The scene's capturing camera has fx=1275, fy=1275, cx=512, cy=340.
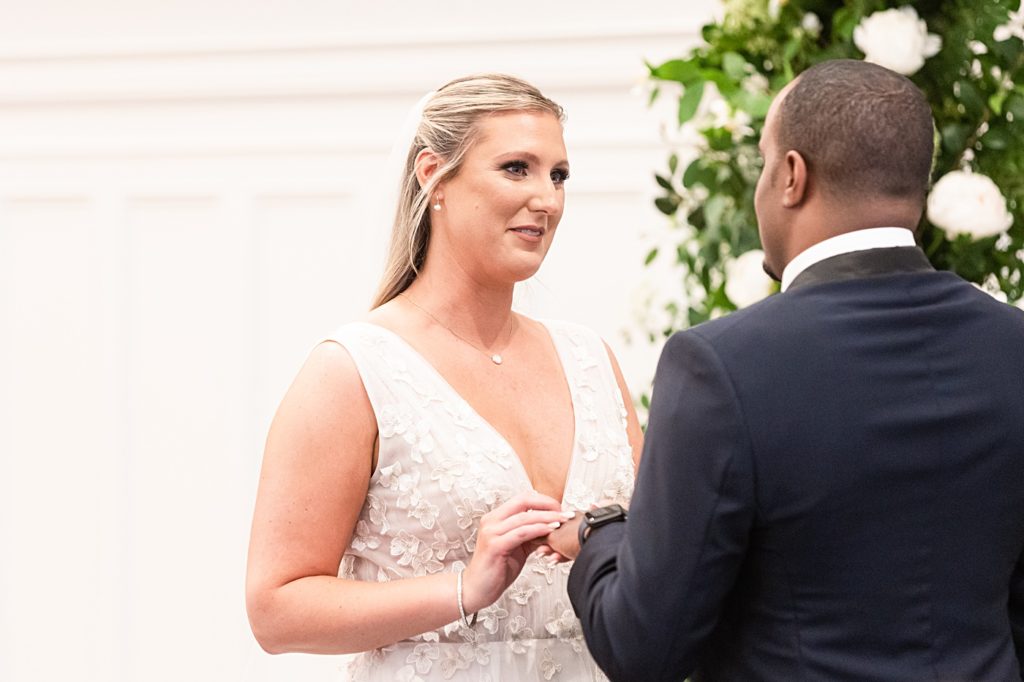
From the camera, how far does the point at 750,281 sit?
2160mm

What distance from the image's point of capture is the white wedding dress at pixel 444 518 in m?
1.97

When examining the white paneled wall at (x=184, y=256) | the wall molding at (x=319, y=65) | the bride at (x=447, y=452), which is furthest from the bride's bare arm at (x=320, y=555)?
the wall molding at (x=319, y=65)

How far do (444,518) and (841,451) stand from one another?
732 millimetres

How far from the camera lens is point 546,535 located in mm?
1837

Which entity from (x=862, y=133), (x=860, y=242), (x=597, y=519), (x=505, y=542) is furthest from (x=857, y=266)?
(x=505, y=542)

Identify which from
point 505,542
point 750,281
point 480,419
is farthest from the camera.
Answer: point 750,281

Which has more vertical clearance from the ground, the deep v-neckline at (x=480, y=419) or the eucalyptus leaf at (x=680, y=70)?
the eucalyptus leaf at (x=680, y=70)

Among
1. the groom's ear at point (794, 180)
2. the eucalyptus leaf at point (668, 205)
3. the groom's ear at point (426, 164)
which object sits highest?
the groom's ear at point (426, 164)

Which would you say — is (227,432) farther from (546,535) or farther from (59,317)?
(546,535)

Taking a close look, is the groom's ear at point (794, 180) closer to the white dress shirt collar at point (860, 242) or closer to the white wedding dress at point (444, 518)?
the white dress shirt collar at point (860, 242)

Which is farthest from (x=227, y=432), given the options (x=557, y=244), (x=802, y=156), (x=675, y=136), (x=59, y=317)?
(x=802, y=156)

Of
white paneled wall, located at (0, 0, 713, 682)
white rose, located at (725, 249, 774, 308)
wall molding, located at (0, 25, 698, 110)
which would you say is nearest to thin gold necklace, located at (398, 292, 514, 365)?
white rose, located at (725, 249, 774, 308)

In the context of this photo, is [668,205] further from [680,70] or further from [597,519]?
[597,519]

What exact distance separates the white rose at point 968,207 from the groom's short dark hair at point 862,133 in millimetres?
603
